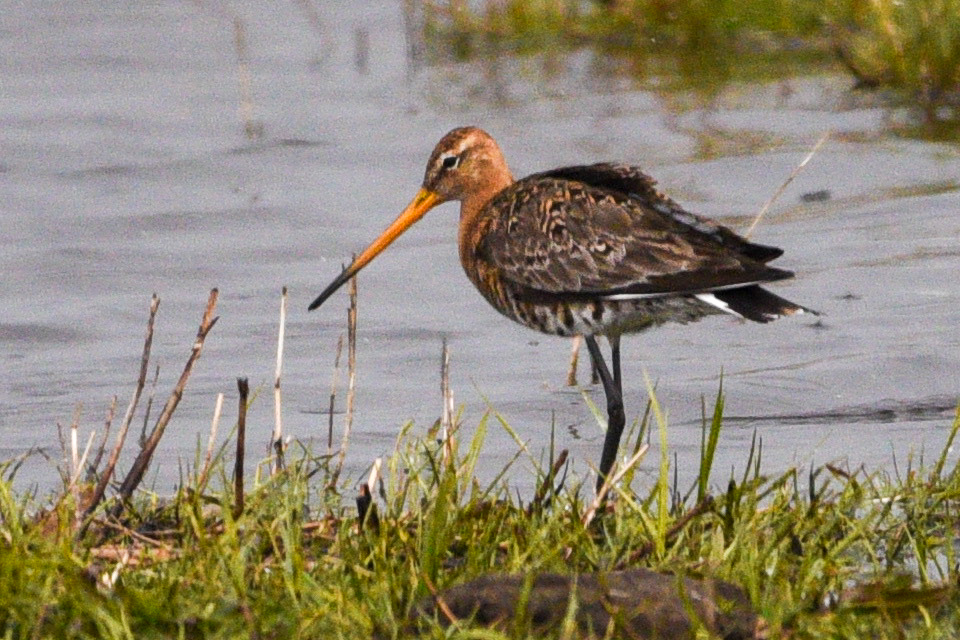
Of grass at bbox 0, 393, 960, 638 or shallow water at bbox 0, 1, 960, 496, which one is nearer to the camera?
grass at bbox 0, 393, 960, 638

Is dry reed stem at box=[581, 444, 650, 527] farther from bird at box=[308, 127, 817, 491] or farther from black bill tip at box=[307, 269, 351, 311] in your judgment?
black bill tip at box=[307, 269, 351, 311]

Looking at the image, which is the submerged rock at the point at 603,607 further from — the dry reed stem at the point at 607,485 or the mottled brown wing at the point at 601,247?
the mottled brown wing at the point at 601,247

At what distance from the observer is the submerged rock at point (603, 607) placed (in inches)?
148

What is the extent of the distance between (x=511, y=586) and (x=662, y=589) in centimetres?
31

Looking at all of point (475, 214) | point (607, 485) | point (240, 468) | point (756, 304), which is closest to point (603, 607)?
point (607, 485)

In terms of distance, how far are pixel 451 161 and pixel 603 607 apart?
360 centimetres

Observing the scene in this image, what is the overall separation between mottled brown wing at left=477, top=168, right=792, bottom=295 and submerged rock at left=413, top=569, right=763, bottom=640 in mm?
2222

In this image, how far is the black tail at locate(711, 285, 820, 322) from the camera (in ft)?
19.4

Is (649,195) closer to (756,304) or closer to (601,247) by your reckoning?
(601,247)

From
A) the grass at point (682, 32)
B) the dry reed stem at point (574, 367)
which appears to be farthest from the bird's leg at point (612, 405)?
the grass at point (682, 32)

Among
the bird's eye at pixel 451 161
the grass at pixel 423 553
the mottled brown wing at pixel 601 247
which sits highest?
the bird's eye at pixel 451 161

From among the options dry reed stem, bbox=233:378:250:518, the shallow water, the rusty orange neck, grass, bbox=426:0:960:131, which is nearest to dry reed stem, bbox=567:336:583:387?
the shallow water

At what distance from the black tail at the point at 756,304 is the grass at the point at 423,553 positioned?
2.92ft

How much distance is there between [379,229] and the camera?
1027 cm
